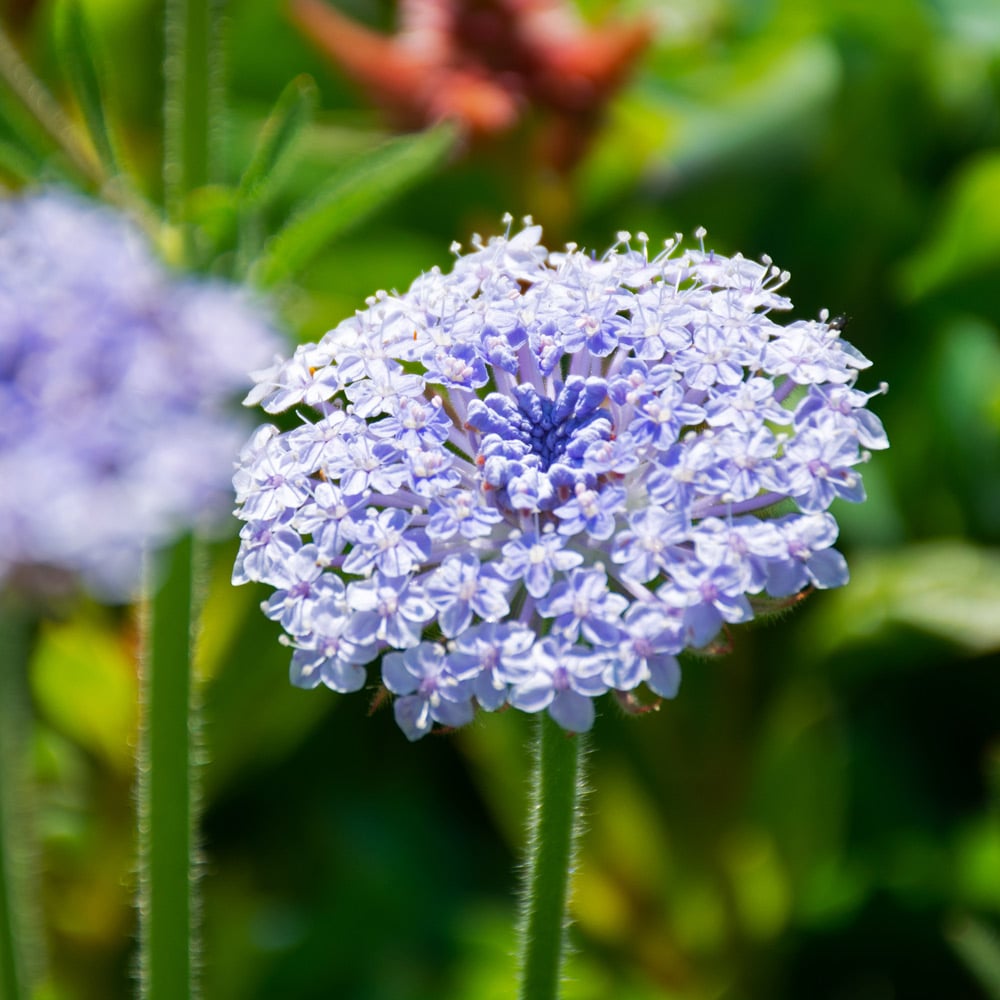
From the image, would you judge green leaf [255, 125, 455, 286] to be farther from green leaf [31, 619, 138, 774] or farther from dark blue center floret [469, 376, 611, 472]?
green leaf [31, 619, 138, 774]

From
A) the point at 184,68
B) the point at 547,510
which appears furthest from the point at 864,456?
the point at 184,68

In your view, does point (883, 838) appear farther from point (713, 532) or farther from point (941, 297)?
point (713, 532)

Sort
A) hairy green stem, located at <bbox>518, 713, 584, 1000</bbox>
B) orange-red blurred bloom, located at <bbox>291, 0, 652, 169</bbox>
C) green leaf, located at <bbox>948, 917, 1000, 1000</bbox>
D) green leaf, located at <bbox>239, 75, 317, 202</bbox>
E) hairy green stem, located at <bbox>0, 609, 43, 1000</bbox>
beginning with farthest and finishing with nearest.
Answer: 1. orange-red blurred bloom, located at <bbox>291, 0, 652, 169</bbox>
2. green leaf, located at <bbox>948, 917, 1000, 1000</bbox>
3. green leaf, located at <bbox>239, 75, 317, 202</bbox>
4. hairy green stem, located at <bbox>0, 609, 43, 1000</bbox>
5. hairy green stem, located at <bbox>518, 713, 584, 1000</bbox>

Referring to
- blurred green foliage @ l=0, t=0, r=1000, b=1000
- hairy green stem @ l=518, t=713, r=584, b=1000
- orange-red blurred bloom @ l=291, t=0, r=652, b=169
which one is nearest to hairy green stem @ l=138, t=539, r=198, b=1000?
hairy green stem @ l=518, t=713, r=584, b=1000

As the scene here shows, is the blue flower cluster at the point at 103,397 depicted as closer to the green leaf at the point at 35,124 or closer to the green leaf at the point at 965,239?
the green leaf at the point at 35,124

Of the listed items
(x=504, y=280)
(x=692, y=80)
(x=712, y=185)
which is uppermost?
(x=692, y=80)

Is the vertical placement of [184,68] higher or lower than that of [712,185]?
lower
